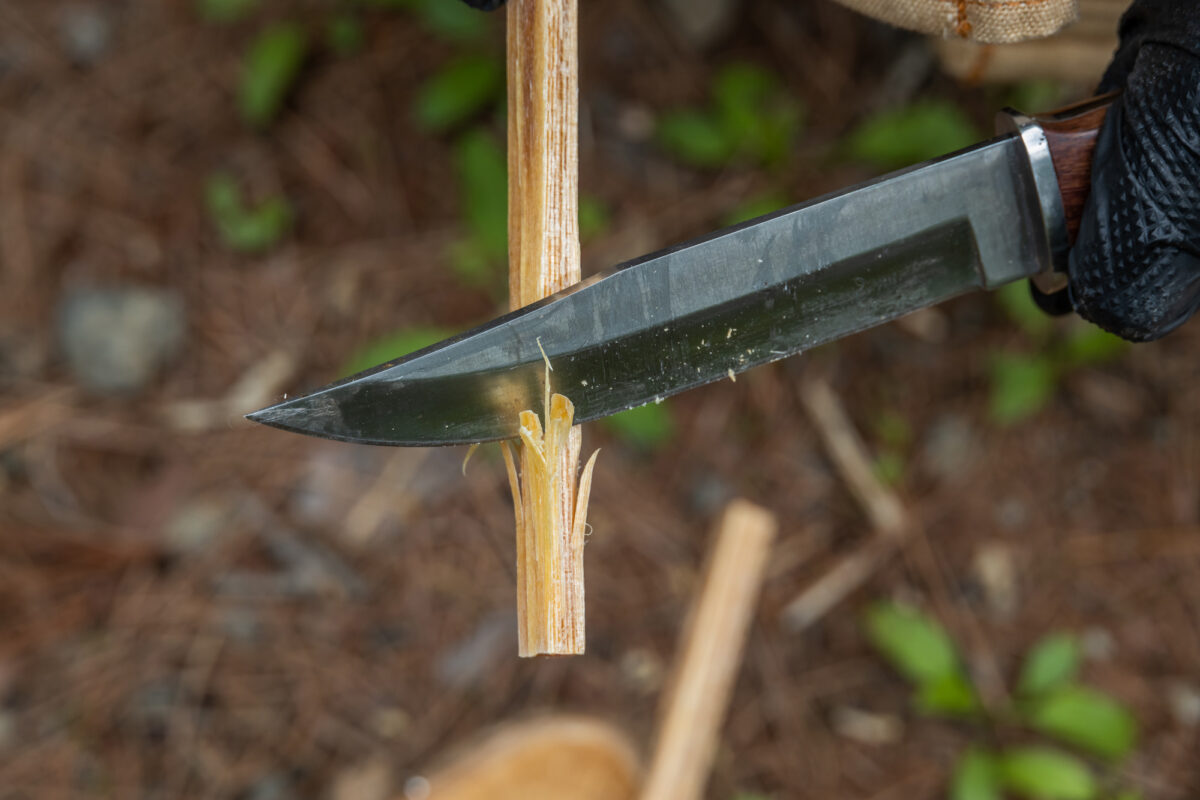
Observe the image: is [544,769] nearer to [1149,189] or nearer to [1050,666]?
[1050,666]

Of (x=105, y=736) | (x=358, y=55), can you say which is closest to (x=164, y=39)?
(x=358, y=55)

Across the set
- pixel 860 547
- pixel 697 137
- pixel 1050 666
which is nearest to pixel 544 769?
pixel 860 547

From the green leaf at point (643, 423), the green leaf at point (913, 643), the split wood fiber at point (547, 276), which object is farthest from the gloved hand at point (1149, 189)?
the green leaf at point (913, 643)

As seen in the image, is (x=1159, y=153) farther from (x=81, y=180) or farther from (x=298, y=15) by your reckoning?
(x=81, y=180)

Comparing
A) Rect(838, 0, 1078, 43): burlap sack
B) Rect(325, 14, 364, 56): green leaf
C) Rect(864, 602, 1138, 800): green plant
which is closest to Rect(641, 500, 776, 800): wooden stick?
Rect(864, 602, 1138, 800): green plant

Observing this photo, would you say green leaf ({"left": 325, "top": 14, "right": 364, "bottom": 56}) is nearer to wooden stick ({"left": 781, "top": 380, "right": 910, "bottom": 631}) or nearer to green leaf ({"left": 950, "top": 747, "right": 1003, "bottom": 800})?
wooden stick ({"left": 781, "top": 380, "right": 910, "bottom": 631})
